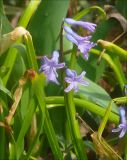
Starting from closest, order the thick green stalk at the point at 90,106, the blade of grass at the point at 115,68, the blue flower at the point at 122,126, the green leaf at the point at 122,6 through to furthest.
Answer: the blue flower at the point at 122,126 → the thick green stalk at the point at 90,106 → the blade of grass at the point at 115,68 → the green leaf at the point at 122,6

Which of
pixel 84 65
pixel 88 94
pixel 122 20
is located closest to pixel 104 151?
pixel 88 94

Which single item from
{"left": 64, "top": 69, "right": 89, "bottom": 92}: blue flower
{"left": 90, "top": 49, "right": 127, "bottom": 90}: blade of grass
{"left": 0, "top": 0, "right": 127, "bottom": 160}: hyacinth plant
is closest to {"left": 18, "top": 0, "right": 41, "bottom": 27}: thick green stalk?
{"left": 0, "top": 0, "right": 127, "bottom": 160}: hyacinth plant

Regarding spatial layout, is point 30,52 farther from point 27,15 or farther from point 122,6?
point 122,6

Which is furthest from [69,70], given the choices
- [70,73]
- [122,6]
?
[122,6]

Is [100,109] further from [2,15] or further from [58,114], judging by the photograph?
[2,15]

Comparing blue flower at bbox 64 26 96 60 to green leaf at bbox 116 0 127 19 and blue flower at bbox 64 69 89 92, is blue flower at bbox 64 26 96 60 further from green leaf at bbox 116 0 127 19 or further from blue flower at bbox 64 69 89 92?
green leaf at bbox 116 0 127 19

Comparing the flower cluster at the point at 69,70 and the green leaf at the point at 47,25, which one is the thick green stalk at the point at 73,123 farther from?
the green leaf at the point at 47,25

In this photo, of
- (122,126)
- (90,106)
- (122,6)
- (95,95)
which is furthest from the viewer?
(122,6)

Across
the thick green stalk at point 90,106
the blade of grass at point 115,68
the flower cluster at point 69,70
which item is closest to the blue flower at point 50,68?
the flower cluster at point 69,70
